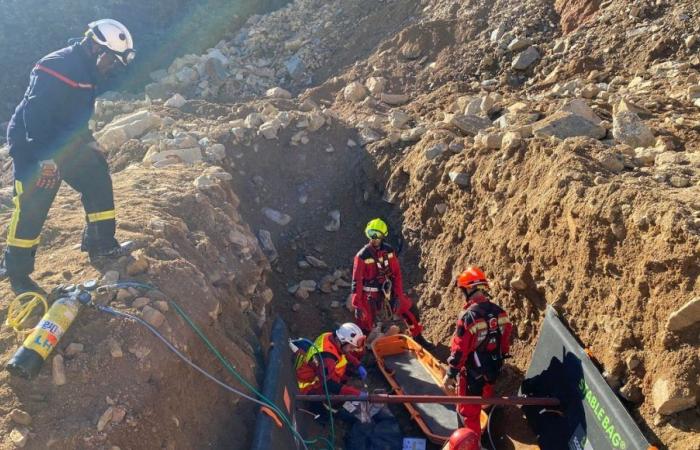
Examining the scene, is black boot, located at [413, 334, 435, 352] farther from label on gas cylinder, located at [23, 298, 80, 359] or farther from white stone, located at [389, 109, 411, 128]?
label on gas cylinder, located at [23, 298, 80, 359]

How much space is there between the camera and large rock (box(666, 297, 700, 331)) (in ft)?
12.7

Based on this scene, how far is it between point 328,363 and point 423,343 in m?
1.74

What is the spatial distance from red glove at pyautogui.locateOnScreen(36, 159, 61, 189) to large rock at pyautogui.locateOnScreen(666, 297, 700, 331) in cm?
489

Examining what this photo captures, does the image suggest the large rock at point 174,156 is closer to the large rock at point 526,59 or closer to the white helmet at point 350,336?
the white helmet at point 350,336

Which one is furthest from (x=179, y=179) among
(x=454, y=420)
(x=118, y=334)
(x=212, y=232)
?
(x=454, y=420)

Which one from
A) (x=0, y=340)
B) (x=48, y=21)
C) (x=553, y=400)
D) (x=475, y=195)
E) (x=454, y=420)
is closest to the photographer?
(x=0, y=340)

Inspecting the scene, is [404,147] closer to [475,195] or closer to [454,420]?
[475,195]

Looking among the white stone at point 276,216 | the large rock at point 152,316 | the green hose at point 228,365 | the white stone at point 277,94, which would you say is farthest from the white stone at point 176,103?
the large rock at point 152,316

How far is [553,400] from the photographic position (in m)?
4.82

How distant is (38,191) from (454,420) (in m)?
4.48

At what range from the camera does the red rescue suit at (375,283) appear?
22.4 feet

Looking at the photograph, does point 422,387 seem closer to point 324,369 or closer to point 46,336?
point 324,369

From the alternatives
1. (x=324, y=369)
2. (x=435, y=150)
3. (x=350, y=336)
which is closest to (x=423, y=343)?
(x=350, y=336)

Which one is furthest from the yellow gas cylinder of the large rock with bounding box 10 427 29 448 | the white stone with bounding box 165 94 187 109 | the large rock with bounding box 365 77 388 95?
the large rock with bounding box 365 77 388 95
